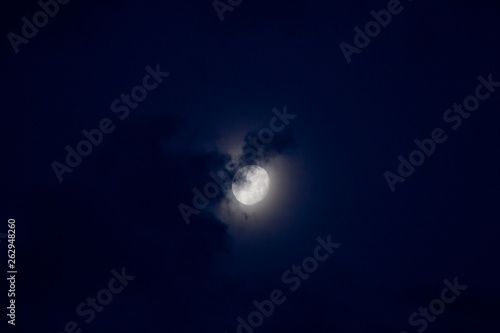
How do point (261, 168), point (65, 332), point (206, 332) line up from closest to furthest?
point (261, 168) → point (65, 332) → point (206, 332)

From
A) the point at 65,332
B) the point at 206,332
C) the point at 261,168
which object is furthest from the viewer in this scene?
the point at 206,332

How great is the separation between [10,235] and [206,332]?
11.4 meters

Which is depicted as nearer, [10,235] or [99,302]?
[10,235]

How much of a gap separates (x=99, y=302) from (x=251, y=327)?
8623mm

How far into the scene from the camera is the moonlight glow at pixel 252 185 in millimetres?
14414

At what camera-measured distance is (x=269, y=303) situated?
1761 cm

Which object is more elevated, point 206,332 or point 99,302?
point 99,302

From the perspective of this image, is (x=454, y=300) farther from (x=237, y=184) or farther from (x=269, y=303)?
(x=237, y=184)

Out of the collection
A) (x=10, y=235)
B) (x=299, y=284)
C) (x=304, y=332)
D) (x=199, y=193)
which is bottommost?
(x=304, y=332)

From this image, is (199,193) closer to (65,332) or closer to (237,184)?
(237,184)

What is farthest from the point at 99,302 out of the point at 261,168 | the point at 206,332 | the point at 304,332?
the point at 304,332

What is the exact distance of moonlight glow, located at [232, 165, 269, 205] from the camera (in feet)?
47.3

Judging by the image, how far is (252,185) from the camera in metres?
14.5

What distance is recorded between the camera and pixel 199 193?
15375 millimetres
